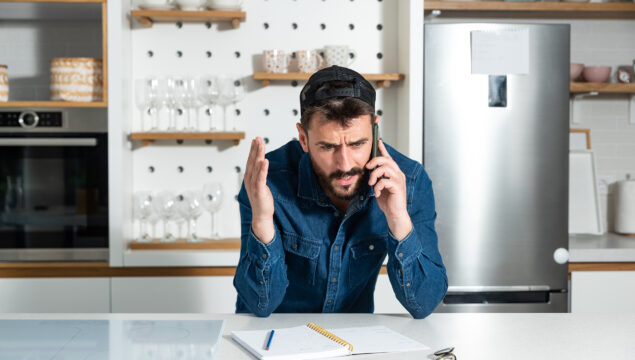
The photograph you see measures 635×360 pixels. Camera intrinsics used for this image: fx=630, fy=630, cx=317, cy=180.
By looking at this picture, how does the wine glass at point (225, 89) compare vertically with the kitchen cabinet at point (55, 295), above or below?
above

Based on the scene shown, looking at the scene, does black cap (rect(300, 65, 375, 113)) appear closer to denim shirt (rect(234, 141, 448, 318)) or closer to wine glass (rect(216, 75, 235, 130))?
denim shirt (rect(234, 141, 448, 318))

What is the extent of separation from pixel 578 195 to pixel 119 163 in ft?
7.08

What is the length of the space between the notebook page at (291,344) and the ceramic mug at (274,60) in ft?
5.28

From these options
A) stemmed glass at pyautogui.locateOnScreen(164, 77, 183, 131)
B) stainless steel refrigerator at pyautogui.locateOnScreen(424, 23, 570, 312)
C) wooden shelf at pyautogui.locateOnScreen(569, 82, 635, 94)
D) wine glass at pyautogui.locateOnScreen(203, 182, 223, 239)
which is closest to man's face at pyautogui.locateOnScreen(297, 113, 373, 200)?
stainless steel refrigerator at pyautogui.locateOnScreen(424, 23, 570, 312)

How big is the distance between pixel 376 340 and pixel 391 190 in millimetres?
355

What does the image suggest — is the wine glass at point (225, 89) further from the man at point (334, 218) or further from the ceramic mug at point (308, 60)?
the man at point (334, 218)

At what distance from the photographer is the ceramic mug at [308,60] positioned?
2686mm

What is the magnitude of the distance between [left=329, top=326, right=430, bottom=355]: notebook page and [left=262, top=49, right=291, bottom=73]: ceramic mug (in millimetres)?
1616

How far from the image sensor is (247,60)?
2.85m

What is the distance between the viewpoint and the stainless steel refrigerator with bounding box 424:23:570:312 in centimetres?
254

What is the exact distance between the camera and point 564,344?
124 cm

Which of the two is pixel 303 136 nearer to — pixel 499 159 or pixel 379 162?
pixel 379 162

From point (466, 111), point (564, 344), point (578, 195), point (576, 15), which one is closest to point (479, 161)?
point (466, 111)

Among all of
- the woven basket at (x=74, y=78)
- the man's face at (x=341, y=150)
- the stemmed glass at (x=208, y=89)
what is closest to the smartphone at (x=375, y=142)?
the man's face at (x=341, y=150)
